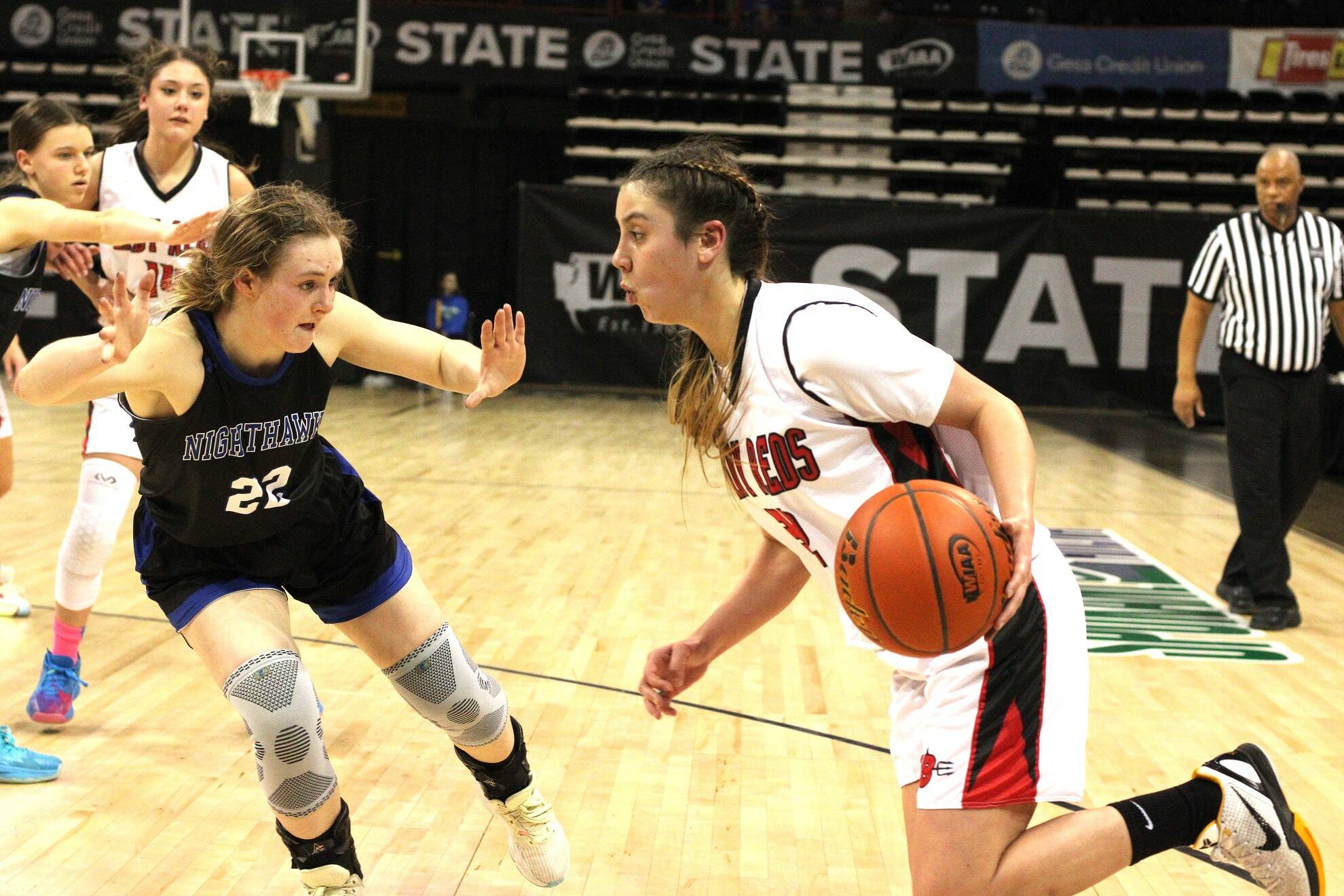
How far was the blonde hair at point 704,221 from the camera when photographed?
90.6 inches

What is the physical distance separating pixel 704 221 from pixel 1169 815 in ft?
4.38

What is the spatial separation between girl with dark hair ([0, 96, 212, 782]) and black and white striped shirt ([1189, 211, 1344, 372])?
13.6 feet

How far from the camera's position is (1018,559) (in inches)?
79.2

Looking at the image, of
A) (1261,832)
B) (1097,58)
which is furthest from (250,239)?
(1097,58)

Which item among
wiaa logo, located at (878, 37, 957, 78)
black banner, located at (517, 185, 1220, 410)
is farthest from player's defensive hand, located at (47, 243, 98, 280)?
wiaa logo, located at (878, 37, 957, 78)

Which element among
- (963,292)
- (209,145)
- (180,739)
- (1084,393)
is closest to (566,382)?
(963,292)

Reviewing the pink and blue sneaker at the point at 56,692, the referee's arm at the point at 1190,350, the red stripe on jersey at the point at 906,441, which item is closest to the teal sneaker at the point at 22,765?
the pink and blue sneaker at the point at 56,692

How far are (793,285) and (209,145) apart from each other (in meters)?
2.90

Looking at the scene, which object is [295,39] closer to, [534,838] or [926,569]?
[534,838]

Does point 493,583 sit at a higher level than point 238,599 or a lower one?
lower

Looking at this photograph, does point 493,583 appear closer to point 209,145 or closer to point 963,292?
point 209,145

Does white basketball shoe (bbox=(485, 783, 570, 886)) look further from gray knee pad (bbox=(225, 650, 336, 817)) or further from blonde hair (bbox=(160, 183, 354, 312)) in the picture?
blonde hair (bbox=(160, 183, 354, 312))

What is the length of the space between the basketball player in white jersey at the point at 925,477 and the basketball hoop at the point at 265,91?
338 inches

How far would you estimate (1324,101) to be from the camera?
47.5 ft
